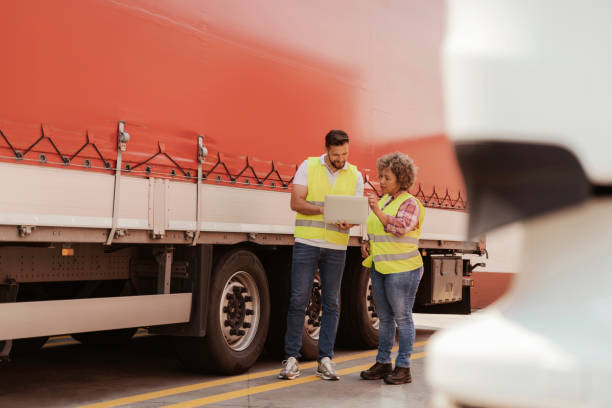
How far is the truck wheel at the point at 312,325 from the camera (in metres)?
8.27

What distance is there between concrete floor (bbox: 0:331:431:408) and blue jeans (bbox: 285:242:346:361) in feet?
1.06

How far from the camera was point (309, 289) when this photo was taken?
731 cm

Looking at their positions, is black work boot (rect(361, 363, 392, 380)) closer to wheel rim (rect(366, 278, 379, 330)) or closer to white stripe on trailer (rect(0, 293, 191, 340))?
white stripe on trailer (rect(0, 293, 191, 340))

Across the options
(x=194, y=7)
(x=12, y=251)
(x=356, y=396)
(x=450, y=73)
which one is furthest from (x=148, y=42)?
(x=450, y=73)

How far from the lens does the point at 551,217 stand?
2.77ft

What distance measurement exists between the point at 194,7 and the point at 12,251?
2.35m

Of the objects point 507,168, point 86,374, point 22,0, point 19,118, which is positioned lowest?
point 86,374

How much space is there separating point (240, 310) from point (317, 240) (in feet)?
3.27

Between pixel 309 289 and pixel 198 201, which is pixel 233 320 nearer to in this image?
pixel 309 289

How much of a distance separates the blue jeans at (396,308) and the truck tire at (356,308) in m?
2.06

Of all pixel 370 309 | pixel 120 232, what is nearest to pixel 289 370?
pixel 120 232

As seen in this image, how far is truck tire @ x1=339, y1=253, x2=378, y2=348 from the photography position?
9.41 m

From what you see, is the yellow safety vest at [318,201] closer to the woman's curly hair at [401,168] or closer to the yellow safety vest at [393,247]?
the yellow safety vest at [393,247]

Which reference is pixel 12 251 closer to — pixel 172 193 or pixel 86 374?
pixel 172 193
